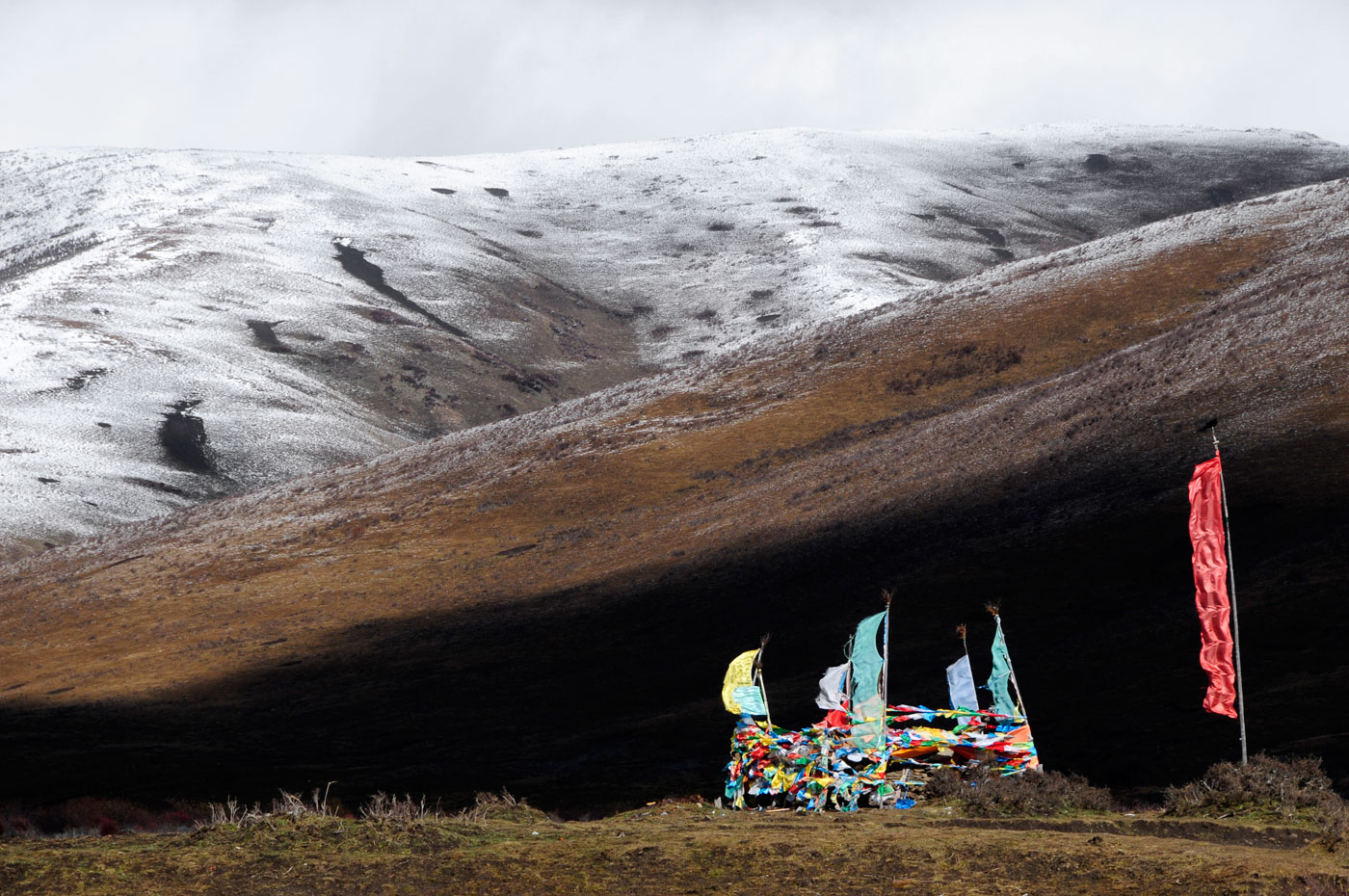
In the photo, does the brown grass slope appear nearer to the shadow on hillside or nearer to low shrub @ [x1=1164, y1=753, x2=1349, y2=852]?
the shadow on hillside

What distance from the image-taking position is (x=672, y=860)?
14.3 metres

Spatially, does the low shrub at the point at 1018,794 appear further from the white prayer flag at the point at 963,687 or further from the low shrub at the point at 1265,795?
the white prayer flag at the point at 963,687

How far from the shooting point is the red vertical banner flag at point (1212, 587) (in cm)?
1830

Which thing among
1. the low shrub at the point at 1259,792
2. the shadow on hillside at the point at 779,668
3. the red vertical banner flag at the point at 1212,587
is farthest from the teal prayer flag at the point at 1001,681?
the shadow on hillside at the point at 779,668

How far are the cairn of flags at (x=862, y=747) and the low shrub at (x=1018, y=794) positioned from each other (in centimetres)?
48

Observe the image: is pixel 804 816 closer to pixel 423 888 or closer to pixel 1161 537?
pixel 423 888

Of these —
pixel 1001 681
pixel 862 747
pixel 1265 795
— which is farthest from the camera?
pixel 1001 681

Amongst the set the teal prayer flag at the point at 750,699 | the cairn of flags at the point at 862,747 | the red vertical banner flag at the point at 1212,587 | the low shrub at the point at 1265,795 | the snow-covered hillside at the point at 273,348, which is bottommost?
the low shrub at the point at 1265,795

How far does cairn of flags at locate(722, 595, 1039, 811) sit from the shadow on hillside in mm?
5129

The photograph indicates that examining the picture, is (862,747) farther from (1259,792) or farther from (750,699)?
(1259,792)

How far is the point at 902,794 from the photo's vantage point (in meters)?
18.5

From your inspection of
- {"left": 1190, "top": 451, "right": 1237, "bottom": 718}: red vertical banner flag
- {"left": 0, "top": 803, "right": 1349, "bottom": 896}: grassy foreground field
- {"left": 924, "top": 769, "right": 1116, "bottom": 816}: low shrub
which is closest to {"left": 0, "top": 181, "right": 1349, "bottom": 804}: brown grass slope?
{"left": 1190, "top": 451, "right": 1237, "bottom": 718}: red vertical banner flag

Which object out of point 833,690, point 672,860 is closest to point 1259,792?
point 833,690

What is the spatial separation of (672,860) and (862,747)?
589 centimetres
